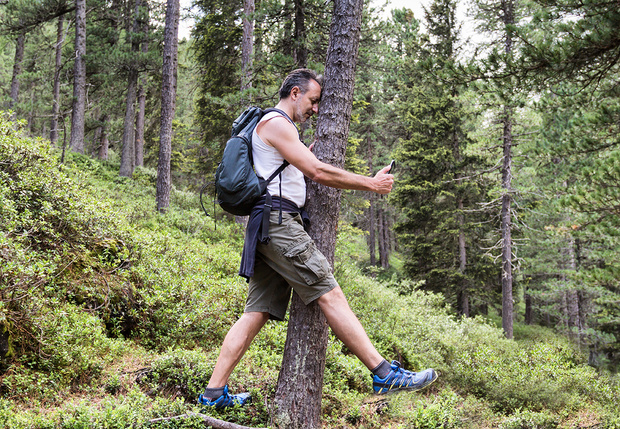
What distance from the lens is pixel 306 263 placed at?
9.41ft

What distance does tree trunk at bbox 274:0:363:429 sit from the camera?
319 cm

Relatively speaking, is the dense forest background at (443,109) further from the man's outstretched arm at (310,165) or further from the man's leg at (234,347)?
the man's outstretched arm at (310,165)

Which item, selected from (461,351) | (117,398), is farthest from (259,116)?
(461,351)

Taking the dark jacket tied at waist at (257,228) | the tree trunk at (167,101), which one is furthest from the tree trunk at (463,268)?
the dark jacket tied at waist at (257,228)

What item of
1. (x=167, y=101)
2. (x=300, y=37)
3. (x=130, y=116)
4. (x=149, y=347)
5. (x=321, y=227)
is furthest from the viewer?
(x=130, y=116)

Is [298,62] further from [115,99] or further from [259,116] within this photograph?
[115,99]

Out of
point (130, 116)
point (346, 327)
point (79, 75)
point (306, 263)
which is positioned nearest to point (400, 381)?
point (346, 327)

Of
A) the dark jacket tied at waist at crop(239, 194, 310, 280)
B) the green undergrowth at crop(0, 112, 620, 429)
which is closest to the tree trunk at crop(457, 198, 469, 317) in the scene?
the green undergrowth at crop(0, 112, 620, 429)

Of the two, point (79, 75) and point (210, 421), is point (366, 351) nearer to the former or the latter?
point (210, 421)

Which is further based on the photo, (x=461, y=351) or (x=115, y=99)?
(x=115, y=99)

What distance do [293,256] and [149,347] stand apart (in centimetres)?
290

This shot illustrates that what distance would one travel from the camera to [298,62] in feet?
33.4

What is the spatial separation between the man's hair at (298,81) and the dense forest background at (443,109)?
3.14 meters

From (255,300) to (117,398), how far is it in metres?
1.54
